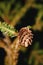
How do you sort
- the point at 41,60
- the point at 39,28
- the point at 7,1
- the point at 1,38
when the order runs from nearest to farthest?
the point at 1,38 → the point at 41,60 → the point at 39,28 → the point at 7,1

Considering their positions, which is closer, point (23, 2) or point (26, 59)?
point (26, 59)

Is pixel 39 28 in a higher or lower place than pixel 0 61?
higher

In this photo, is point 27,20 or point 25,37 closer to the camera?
point 25,37

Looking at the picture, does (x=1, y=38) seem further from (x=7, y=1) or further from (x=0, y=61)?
(x=7, y=1)

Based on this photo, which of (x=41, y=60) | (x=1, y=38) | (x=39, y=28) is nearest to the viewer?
(x=1, y=38)

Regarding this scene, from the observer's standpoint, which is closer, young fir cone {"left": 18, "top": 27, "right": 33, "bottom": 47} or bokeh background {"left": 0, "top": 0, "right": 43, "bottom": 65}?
young fir cone {"left": 18, "top": 27, "right": 33, "bottom": 47}

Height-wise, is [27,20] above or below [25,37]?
above

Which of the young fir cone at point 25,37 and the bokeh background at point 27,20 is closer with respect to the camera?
the young fir cone at point 25,37

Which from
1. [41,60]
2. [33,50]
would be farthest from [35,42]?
[41,60]
